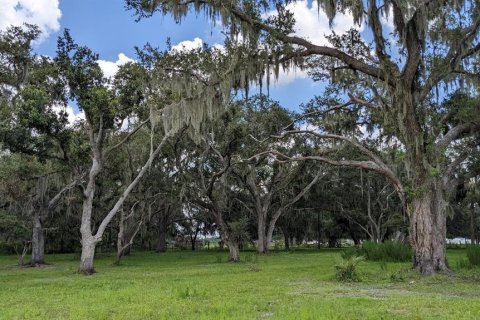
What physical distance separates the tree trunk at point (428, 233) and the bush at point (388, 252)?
560 cm

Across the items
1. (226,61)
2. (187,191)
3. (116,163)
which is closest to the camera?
(226,61)

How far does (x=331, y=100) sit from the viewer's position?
19156 mm

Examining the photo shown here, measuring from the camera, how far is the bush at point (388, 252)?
1880cm

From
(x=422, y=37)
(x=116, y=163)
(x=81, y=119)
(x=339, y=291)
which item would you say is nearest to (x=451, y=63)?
(x=422, y=37)

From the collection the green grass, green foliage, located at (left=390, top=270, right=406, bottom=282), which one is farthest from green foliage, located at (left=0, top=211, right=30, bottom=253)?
green foliage, located at (left=390, top=270, right=406, bottom=282)

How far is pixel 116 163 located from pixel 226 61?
44.0ft

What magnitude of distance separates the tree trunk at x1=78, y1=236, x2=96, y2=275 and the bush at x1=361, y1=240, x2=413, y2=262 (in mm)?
10857

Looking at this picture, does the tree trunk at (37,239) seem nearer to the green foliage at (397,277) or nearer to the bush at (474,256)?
the green foliage at (397,277)

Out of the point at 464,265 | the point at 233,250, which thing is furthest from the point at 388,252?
the point at 233,250

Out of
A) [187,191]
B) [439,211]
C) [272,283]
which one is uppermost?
[187,191]

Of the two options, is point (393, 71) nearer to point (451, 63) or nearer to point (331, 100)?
point (451, 63)

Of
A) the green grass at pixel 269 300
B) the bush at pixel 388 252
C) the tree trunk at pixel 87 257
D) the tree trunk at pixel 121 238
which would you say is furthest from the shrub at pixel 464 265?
the tree trunk at pixel 121 238

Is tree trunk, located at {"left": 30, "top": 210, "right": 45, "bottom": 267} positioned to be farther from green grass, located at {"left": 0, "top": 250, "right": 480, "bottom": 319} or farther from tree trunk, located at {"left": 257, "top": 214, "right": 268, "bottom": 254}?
tree trunk, located at {"left": 257, "top": 214, "right": 268, "bottom": 254}

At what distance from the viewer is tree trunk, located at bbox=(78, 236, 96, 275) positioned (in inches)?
698
